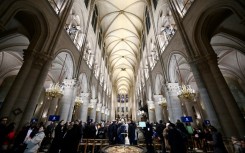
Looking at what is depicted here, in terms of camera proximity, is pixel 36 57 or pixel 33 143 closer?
pixel 33 143

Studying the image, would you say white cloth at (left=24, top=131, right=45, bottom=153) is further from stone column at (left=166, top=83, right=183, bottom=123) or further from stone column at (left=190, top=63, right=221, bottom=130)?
stone column at (left=166, top=83, right=183, bottom=123)

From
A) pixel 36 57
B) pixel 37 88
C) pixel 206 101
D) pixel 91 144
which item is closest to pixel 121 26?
pixel 36 57

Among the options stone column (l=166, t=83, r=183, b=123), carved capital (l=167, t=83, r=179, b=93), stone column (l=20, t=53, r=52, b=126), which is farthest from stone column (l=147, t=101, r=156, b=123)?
stone column (l=20, t=53, r=52, b=126)

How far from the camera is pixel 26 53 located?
5.63m

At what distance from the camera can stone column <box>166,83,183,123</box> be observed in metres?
9.54

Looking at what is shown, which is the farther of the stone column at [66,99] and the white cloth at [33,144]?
the stone column at [66,99]

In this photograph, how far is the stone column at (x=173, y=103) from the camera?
376 inches

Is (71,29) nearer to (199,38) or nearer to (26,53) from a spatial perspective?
(26,53)

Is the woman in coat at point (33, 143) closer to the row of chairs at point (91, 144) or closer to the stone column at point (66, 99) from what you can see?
the row of chairs at point (91, 144)

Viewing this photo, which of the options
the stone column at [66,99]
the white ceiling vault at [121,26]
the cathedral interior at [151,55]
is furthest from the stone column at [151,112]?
the white ceiling vault at [121,26]

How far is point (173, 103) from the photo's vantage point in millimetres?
9773

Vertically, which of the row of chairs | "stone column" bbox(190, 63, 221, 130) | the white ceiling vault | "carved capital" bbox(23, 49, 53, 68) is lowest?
the row of chairs

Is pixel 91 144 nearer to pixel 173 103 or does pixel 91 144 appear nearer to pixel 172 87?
pixel 173 103

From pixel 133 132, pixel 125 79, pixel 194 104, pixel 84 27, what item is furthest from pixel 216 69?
pixel 125 79
